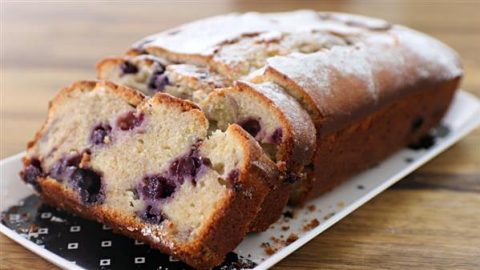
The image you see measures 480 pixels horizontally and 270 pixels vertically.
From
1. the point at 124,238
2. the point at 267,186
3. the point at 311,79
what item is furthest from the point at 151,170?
the point at 311,79

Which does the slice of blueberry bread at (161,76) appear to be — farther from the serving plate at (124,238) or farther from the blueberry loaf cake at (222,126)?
the serving plate at (124,238)

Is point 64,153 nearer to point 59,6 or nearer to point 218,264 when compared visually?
point 218,264

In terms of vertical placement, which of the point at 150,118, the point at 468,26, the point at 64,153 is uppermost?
the point at 150,118

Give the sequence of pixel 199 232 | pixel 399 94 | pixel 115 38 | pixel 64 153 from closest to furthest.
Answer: pixel 199 232 → pixel 64 153 → pixel 399 94 → pixel 115 38

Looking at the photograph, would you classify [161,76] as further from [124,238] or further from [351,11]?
[351,11]

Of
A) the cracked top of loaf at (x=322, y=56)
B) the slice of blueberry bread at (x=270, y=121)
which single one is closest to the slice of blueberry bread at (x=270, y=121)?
the slice of blueberry bread at (x=270, y=121)

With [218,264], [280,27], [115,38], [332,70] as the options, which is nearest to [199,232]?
[218,264]
